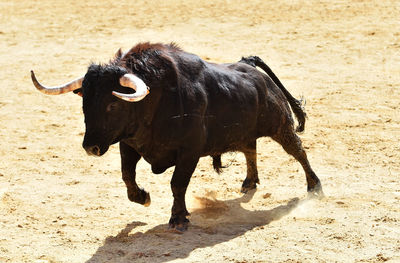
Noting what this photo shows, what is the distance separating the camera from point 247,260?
662cm

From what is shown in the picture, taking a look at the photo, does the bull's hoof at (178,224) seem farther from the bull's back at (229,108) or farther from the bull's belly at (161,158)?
the bull's back at (229,108)

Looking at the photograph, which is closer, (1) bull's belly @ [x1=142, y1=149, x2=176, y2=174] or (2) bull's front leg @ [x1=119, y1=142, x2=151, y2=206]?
(1) bull's belly @ [x1=142, y1=149, x2=176, y2=174]

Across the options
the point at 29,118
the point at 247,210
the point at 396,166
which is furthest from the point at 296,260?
the point at 29,118

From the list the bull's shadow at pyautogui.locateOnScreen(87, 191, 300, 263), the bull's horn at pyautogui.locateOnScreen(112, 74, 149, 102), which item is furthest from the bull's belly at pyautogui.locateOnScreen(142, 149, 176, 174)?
the bull's horn at pyautogui.locateOnScreen(112, 74, 149, 102)

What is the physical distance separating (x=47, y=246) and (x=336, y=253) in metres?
2.62

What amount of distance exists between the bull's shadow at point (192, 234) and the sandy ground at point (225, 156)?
0.02 m

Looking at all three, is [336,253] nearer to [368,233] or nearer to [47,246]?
[368,233]

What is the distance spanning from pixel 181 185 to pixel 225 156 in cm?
302

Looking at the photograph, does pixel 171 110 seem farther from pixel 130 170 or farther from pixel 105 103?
pixel 130 170

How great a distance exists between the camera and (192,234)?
7.35m

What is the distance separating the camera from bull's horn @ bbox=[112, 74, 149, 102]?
6695 millimetres

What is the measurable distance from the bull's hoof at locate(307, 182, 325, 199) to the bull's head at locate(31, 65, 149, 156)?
8.40 ft

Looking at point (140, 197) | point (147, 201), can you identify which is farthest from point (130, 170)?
point (147, 201)

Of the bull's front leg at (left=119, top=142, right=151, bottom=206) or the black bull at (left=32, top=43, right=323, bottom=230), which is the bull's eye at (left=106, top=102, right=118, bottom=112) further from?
the bull's front leg at (left=119, top=142, right=151, bottom=206)
